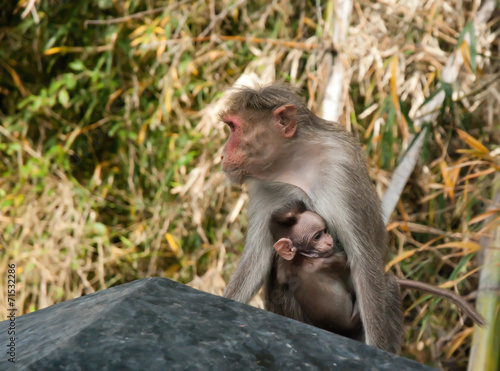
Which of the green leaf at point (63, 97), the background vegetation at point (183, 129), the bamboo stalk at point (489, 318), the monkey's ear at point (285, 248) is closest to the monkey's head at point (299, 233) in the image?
the monkey's ear at point (285, 248)

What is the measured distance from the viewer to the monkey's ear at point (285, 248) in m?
3.31

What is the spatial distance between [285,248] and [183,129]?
3.11 meters

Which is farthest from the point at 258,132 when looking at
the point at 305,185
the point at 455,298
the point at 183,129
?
the point at 183,129

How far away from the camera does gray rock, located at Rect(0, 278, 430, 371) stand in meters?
1.48

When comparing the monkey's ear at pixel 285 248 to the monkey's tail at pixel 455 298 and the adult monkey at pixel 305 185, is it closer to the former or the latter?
the adult monkey at pixel 305 185

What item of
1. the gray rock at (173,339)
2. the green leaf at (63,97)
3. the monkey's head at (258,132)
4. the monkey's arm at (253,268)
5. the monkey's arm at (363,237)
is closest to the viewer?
the gray rock at (173,339)

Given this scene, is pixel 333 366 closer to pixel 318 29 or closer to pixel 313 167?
pixel 313 167

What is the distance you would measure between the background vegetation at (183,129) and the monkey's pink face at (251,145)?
152cm

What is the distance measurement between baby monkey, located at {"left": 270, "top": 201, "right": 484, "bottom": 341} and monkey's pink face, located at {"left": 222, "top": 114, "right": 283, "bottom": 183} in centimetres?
27

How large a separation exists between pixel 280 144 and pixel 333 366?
208cm

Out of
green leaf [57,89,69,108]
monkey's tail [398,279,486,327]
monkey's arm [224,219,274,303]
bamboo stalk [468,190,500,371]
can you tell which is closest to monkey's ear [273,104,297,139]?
monkey's arm [224,219,274,303]

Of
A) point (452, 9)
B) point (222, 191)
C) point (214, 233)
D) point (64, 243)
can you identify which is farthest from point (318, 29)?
point (64, 243)

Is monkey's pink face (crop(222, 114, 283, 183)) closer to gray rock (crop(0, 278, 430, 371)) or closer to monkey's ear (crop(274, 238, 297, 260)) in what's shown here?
monkey's ear (crop(274, 238, 297, 260))

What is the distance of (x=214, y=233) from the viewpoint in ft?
20.1
